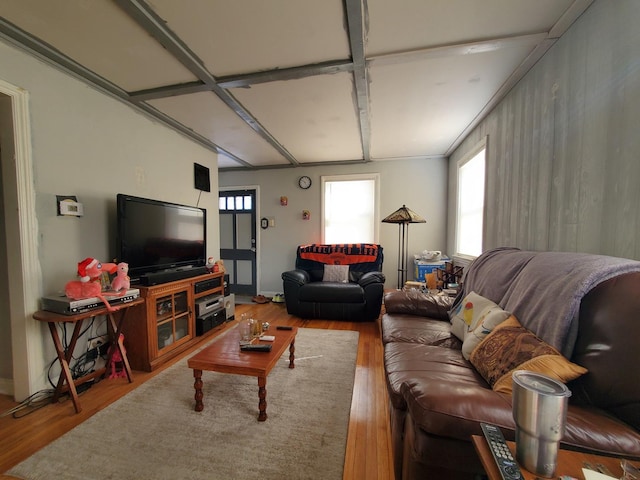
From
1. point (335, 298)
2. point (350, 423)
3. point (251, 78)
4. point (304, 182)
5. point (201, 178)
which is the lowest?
point (350, 423)

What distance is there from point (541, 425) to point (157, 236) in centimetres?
266

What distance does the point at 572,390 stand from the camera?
0.89m

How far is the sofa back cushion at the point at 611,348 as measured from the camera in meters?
0.75

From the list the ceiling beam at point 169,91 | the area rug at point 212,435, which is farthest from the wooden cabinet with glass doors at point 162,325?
the ceiling beam at point 169,91

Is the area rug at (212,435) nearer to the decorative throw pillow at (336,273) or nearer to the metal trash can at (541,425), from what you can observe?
the metal trash can at (541,425)

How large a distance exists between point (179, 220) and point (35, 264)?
1051mm

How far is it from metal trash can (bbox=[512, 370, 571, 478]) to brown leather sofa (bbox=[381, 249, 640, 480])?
20 cm

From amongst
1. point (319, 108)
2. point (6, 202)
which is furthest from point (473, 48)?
point (6, 202)

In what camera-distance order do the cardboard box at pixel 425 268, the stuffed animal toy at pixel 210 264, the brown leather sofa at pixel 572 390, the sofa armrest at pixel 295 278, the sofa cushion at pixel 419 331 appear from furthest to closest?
the cardboard box at pixel 425 268
the sofa armrest at pixel 295 278
the stuffed animal toy at pixel 210 264
the sofa cushion at pixel 419 331
the brown leather sofa at pixel 572 390

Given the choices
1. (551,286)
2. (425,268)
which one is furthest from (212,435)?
(425,268)

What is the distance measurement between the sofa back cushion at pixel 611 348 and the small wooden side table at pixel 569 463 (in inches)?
11.1

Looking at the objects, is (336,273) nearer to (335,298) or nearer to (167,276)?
(335,298)

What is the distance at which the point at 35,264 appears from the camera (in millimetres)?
1613

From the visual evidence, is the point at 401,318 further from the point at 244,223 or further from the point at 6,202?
the point at 244,223
